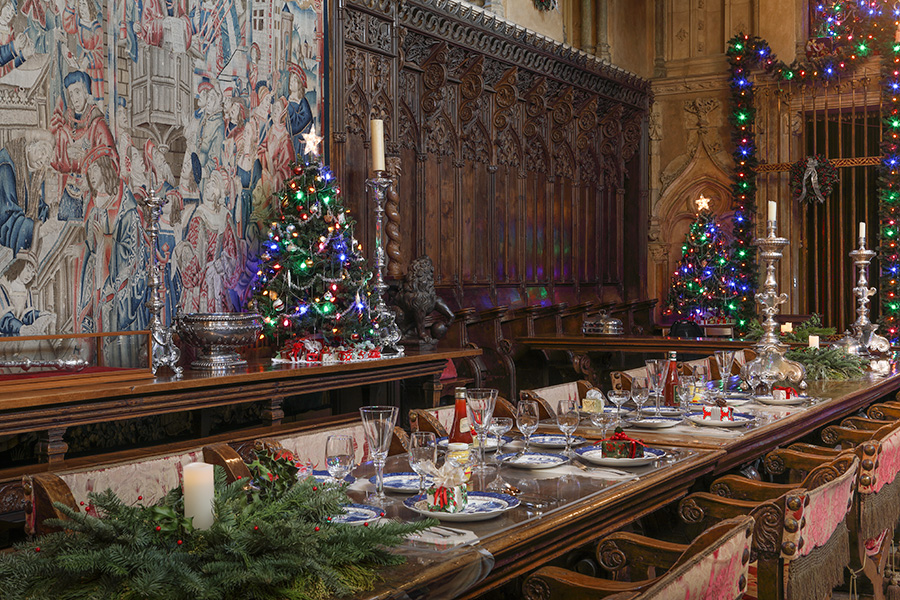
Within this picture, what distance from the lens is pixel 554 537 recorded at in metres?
2.22

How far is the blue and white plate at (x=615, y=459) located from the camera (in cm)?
280

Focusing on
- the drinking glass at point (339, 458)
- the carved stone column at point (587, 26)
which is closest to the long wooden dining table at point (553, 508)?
the drinking glass at point (339, 458)

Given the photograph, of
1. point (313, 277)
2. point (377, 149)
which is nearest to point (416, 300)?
point (313, 277)

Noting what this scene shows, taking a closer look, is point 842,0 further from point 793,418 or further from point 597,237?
point 793,418

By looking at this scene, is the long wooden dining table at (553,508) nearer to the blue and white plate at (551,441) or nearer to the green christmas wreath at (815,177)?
the blue and white plate at (551,441)

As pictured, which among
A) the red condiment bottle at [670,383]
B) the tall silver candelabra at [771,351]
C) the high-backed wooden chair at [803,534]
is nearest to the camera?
the high-backed wooden chair at [803,534]

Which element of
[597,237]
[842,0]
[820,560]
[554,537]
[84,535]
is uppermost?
[842,0]

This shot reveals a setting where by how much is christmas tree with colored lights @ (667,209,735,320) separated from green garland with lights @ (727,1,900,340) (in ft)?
0.74

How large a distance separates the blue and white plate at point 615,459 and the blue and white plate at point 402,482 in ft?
1.95

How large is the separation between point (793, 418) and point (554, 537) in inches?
83.4

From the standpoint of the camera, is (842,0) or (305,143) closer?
(305,143)

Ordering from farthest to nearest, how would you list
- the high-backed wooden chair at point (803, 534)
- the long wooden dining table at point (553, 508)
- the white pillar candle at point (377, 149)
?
the white pillar candle at point (377, 149), the high-backed wooden chair at point (803, 534), the long wooden dining table at point (553, 508)

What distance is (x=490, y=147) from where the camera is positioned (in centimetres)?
1020

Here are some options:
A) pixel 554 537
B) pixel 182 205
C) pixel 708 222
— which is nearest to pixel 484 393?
pixel 554 537
